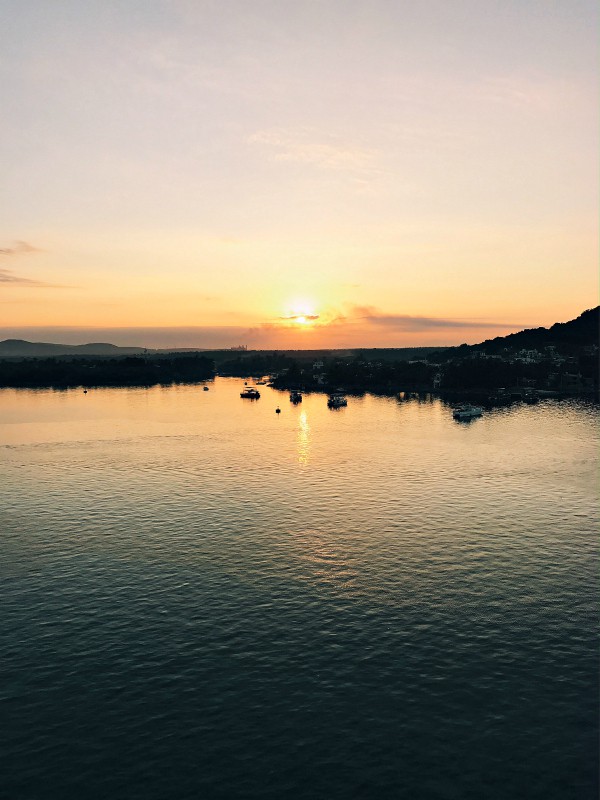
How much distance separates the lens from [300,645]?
58.5 metres

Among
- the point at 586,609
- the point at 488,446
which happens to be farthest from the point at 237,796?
the point at 488,446

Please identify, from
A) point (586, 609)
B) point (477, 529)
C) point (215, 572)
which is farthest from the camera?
point (477, 529)

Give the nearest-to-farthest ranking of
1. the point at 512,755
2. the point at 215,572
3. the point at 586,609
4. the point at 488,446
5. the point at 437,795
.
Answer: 1. the point at 437,795
2. the point at 512,755
3. the point at 586,609
4. the point at 215,572
5. the point at 488,446

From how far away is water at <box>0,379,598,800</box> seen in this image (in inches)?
1640

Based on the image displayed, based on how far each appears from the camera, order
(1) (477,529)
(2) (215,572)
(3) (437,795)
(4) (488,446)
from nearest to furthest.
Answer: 1. (3) (437,795)
2. (2) (215,572)
3. (1) (477,529)
4. (4) (488,446)

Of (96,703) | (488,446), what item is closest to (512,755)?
(96,703)

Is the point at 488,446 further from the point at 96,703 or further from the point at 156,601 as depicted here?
the point at 96,703

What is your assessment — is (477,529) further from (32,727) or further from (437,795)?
(32,727)

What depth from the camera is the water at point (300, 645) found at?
137ft

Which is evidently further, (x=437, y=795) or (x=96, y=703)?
(x=96, y=703)

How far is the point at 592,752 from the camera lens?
142 ft

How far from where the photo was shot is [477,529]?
96062 mm

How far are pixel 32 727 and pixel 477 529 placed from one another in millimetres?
73199

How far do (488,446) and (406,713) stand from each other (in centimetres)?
14094
